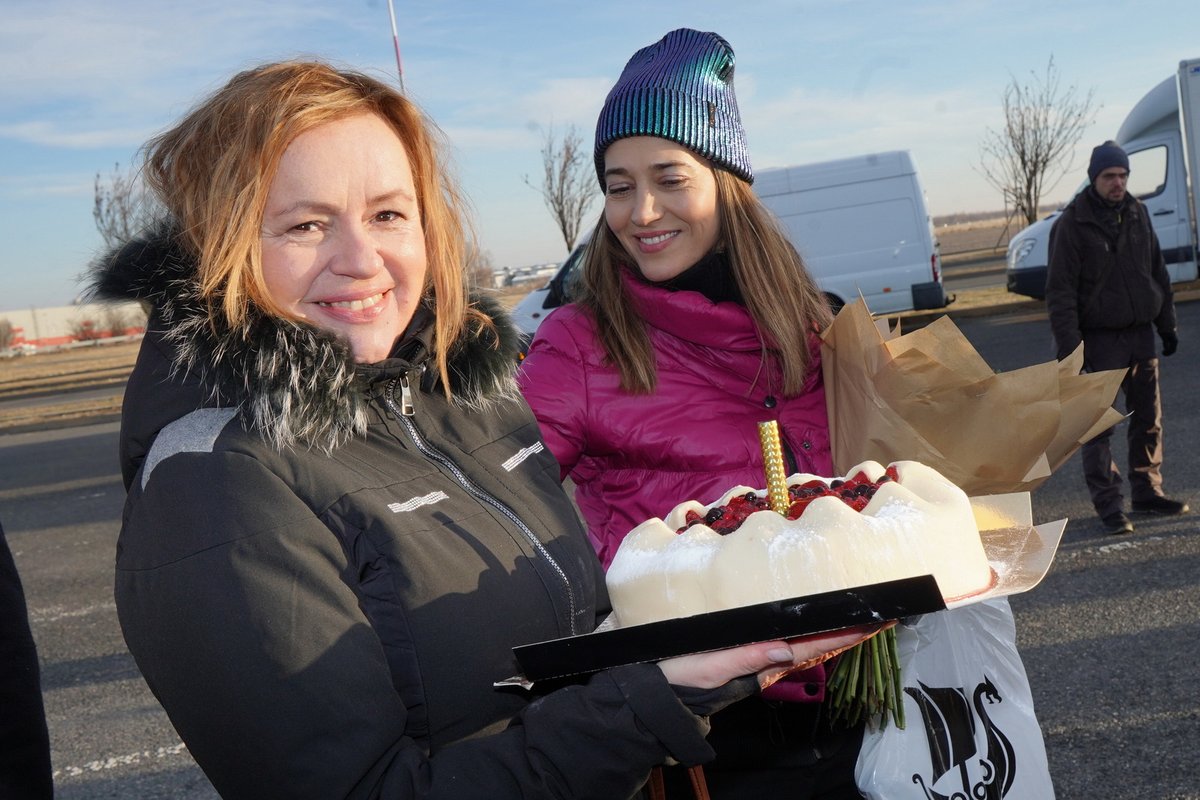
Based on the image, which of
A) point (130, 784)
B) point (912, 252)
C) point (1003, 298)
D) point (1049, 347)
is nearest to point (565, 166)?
point (1003, 298)

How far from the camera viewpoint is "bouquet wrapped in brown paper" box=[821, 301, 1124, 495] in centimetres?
213

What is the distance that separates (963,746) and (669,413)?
0.96 meters

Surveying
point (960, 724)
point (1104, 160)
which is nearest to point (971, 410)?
point (960, 724)

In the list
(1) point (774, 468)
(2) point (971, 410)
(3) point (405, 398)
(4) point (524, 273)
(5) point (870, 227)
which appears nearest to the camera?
(1) point (774, 468)

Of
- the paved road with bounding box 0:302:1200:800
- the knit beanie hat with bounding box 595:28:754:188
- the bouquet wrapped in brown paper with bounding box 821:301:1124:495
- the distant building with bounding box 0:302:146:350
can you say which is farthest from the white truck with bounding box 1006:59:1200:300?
the distant building with bounding box 0:302:146:350

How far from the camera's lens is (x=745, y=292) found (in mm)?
2703

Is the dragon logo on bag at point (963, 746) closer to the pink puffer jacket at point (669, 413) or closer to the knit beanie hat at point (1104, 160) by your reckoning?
the pink puffer jacket at point (669, 413)

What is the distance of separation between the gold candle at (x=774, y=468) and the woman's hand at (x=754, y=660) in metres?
0.29

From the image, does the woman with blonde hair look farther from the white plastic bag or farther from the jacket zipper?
the white plastic bag

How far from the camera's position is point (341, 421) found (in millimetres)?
1669

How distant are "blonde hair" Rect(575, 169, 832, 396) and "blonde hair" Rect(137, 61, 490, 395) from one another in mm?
903

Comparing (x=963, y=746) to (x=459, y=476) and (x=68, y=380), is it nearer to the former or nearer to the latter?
(x=459, y=476)

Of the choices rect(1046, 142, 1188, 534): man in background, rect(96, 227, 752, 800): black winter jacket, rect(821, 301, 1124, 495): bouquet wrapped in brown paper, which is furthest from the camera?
rect(1046, 142, 1188, 534): man in background

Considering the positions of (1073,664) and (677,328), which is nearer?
(677,328)
